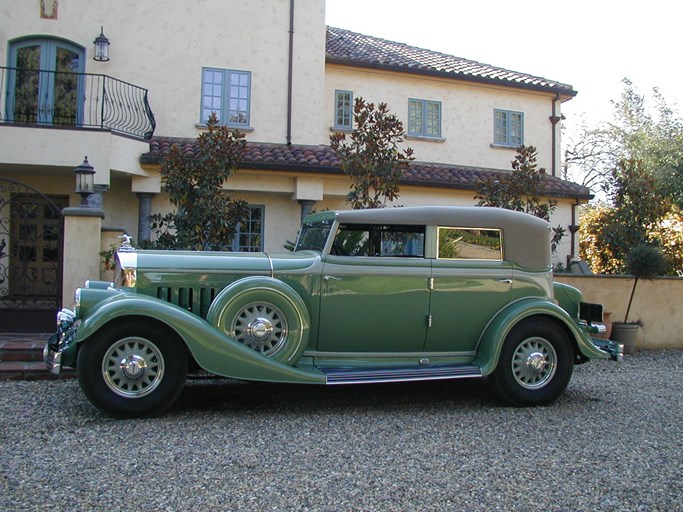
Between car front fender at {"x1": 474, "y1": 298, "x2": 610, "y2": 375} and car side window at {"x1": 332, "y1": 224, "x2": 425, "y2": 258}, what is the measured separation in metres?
1.00

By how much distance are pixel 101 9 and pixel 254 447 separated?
1151 centimetres

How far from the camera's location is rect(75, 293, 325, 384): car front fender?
5199mm

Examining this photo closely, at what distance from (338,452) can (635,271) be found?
27.1 feet

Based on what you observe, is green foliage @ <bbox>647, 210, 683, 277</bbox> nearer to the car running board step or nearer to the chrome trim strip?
the chrome trim strip

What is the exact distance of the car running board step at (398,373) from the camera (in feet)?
18.7

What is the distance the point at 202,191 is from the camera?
924cm

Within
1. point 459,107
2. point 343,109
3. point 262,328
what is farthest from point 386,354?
point 459,107

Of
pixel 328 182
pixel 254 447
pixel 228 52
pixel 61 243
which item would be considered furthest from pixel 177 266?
pixel 228 52

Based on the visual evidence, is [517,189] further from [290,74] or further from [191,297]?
[191,297]

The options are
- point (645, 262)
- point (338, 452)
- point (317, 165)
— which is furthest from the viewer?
point (317, 165)

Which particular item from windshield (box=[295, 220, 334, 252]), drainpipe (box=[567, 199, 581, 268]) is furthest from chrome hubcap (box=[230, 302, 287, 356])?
drainpipe (box=[567, 199, 581, 268])

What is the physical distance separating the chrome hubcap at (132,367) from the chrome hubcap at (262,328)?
2.32 ft

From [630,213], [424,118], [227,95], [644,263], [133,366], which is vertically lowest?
[133,366]

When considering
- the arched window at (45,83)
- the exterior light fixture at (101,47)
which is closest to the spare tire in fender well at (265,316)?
the arched window at (45,83)
